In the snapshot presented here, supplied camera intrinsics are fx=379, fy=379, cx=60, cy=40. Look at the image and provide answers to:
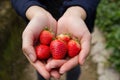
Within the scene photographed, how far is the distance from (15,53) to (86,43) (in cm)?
176

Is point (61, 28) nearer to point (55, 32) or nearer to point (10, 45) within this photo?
point (55, 32)

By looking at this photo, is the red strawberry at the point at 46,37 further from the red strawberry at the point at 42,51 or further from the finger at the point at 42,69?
the finger at the point at 42,69

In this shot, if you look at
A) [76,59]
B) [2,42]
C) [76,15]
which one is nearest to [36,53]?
[76,59]

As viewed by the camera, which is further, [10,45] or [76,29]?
[10,45]

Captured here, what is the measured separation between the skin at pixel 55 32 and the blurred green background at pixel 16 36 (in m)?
1.18

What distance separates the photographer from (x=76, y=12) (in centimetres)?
245

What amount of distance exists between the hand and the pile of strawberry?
48mm

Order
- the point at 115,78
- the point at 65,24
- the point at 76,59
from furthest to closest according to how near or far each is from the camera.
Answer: the point at 115,78 < the point at 65,24 < the point at 76,59

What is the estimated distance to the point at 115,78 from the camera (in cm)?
358

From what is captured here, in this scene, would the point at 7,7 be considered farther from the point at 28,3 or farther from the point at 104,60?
the point at 28,3

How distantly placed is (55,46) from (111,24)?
195cm

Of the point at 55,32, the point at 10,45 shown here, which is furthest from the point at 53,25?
the point at 10,45

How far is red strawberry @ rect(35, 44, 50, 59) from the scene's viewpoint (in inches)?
86.3

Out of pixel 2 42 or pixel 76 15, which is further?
pixel 2 42
